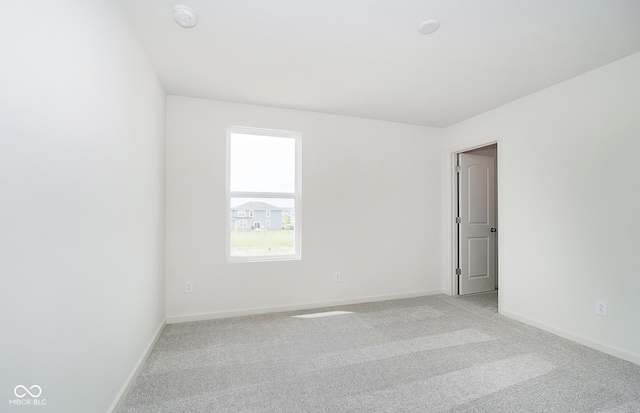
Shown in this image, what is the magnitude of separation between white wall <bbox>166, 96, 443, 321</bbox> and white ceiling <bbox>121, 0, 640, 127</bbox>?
0.49 m

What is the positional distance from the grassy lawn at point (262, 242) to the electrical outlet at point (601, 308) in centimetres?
306

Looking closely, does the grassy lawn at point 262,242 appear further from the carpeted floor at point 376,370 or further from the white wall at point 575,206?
the white wall at point 575,206

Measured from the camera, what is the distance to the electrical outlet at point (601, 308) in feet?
8.21

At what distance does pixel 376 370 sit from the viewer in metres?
2.20

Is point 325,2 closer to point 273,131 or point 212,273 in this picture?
point 273,131

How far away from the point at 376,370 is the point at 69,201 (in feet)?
7.22

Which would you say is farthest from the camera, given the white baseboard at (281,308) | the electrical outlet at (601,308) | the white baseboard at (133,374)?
the white baseboard at (281,308)

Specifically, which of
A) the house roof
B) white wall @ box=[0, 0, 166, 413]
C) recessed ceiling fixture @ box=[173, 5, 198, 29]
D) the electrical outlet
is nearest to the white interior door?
the electrical outlet

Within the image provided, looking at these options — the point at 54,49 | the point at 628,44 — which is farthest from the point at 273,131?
the point at 628,44

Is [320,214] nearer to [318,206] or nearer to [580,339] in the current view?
[318,206]

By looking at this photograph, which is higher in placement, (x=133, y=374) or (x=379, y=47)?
(x=379, y=47)

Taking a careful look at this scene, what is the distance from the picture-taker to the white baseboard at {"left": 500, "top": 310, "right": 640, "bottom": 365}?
2344 mm

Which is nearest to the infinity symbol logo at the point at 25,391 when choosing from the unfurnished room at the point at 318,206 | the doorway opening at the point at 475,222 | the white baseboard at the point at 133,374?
the unfurnished room at the point at 318,206

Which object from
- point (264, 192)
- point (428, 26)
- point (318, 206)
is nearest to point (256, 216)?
point (264, 192)
